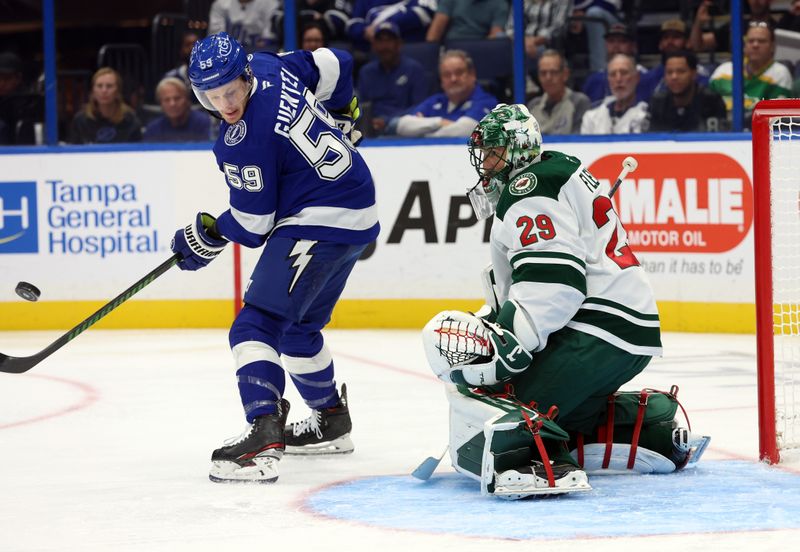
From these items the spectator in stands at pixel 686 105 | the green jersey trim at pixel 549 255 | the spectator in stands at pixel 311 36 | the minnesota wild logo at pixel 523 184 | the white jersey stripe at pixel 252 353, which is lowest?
the white jersey stripe at pixel 252 353

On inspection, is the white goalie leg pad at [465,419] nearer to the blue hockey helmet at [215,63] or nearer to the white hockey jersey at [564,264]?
the white hockey jersey at [564,264]

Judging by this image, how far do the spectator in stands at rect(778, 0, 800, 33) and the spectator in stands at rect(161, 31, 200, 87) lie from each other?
3282 mm

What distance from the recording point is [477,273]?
23.1ft

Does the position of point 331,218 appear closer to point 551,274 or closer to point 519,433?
point 551,274

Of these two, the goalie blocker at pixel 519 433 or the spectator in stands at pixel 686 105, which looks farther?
the spectator in stands at pixel 686 105

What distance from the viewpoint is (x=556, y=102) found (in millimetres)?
7145

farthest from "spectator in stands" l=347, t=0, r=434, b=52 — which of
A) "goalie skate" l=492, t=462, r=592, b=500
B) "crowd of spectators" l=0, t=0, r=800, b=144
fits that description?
"goalie skate" l=492, t=462, r=592, b=500

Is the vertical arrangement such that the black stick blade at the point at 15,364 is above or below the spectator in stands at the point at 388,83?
below

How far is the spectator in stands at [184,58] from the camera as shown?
7.83 m

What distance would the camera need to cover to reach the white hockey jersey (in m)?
3.14

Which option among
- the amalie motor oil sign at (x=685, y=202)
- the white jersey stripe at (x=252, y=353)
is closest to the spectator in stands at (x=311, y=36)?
the amalie motor oil sign at (x=685, y=202)

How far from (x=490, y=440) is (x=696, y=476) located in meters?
0.64

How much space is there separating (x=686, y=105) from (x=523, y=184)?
3.88 m

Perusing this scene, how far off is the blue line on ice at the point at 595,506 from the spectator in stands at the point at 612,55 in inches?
152
